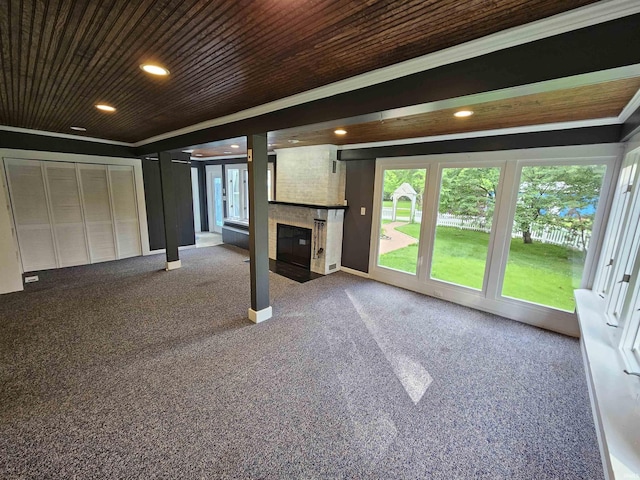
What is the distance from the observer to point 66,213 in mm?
4984

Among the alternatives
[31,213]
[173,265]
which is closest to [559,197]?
[173,265]

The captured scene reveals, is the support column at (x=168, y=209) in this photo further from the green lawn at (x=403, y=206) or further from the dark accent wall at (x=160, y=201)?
the green lawn at (x=403, y=206)

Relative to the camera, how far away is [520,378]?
2.38m

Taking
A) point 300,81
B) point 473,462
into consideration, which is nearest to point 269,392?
point 473,462

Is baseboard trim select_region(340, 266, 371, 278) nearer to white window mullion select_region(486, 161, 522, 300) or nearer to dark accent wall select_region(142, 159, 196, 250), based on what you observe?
white window mullion select_region(486, 161, 522, 300)

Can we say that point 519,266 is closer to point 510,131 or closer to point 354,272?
point 510,131

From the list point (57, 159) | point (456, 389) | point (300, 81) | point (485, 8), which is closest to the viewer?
point (485, 8)

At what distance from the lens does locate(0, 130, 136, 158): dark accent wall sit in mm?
4355

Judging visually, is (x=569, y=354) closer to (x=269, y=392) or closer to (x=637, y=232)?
(x=637, y=232)

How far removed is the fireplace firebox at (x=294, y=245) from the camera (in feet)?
18.0

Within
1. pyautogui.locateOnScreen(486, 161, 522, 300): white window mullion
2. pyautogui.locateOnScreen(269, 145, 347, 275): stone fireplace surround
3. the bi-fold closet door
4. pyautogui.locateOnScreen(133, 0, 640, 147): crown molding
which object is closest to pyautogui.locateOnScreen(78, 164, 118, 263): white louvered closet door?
the bi-fold closet door

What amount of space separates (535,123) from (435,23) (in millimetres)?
2574

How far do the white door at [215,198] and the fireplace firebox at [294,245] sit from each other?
3.42 meters

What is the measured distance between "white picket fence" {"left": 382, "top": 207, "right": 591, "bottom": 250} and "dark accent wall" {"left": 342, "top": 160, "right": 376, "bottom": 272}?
869 mm
